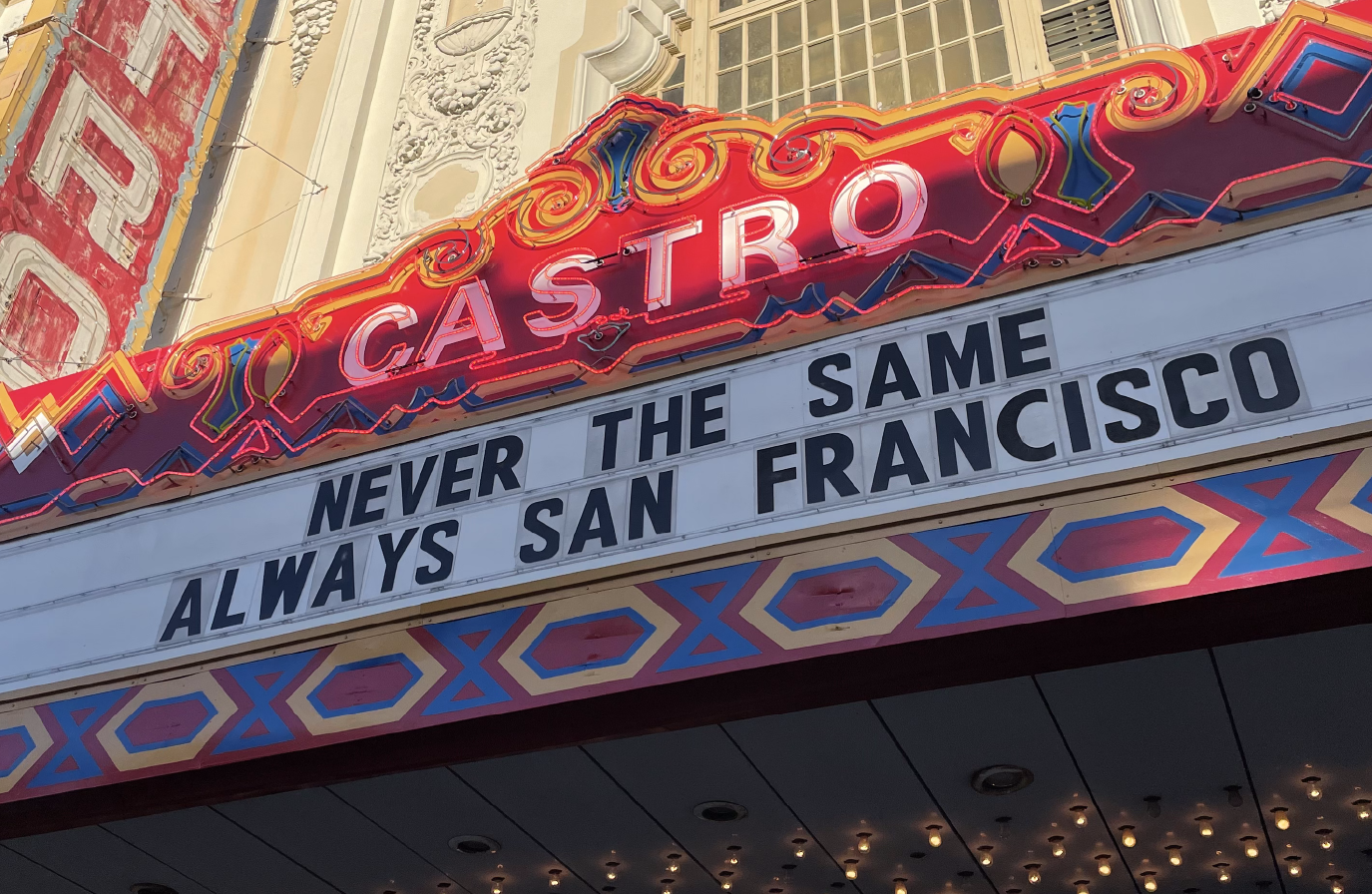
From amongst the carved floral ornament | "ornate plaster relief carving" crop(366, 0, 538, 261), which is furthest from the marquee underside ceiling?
"ornate plaster relief carving" crop(366, 0, 538, 261)

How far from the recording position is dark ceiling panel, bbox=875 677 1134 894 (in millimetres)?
6984

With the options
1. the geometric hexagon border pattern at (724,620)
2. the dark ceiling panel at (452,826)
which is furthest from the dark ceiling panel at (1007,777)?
the dark ceiling panel at (452,826)

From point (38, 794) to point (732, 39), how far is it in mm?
9541

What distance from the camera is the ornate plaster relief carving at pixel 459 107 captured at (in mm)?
13406

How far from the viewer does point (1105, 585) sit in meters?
6.18

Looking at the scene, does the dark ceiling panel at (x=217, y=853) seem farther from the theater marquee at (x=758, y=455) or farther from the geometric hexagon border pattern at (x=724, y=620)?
the theater marquee at (x=758, y=455)

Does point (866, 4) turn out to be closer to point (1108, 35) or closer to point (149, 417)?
point (1108, 35)

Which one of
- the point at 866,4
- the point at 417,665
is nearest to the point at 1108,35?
the point at 866,4

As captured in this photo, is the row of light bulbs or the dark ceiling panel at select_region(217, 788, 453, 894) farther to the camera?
the dark ceiling panel at select_region(217, 788, 453, 894)

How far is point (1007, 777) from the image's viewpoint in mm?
7520

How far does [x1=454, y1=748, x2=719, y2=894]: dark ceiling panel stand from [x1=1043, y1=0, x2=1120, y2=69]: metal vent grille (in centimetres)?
746

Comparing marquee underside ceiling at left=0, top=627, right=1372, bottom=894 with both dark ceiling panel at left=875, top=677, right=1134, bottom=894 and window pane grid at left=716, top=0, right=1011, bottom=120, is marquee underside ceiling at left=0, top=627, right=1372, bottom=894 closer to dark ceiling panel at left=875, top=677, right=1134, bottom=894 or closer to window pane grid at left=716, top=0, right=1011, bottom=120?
dark ceiling panel at left=875, top=677, right=1134, bottom=894

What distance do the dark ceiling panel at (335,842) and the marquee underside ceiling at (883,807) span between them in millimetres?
20

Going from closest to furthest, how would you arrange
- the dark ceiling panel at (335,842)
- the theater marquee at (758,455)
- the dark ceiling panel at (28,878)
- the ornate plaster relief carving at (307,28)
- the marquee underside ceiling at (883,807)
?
the theater marquee at (758,455) → the marquee underside ceiling at (883,807) → the dark ceiling panel at (335,842) → the dark ceiling panel at (28,878) → the ornate plaster relief carving at (307,28)
